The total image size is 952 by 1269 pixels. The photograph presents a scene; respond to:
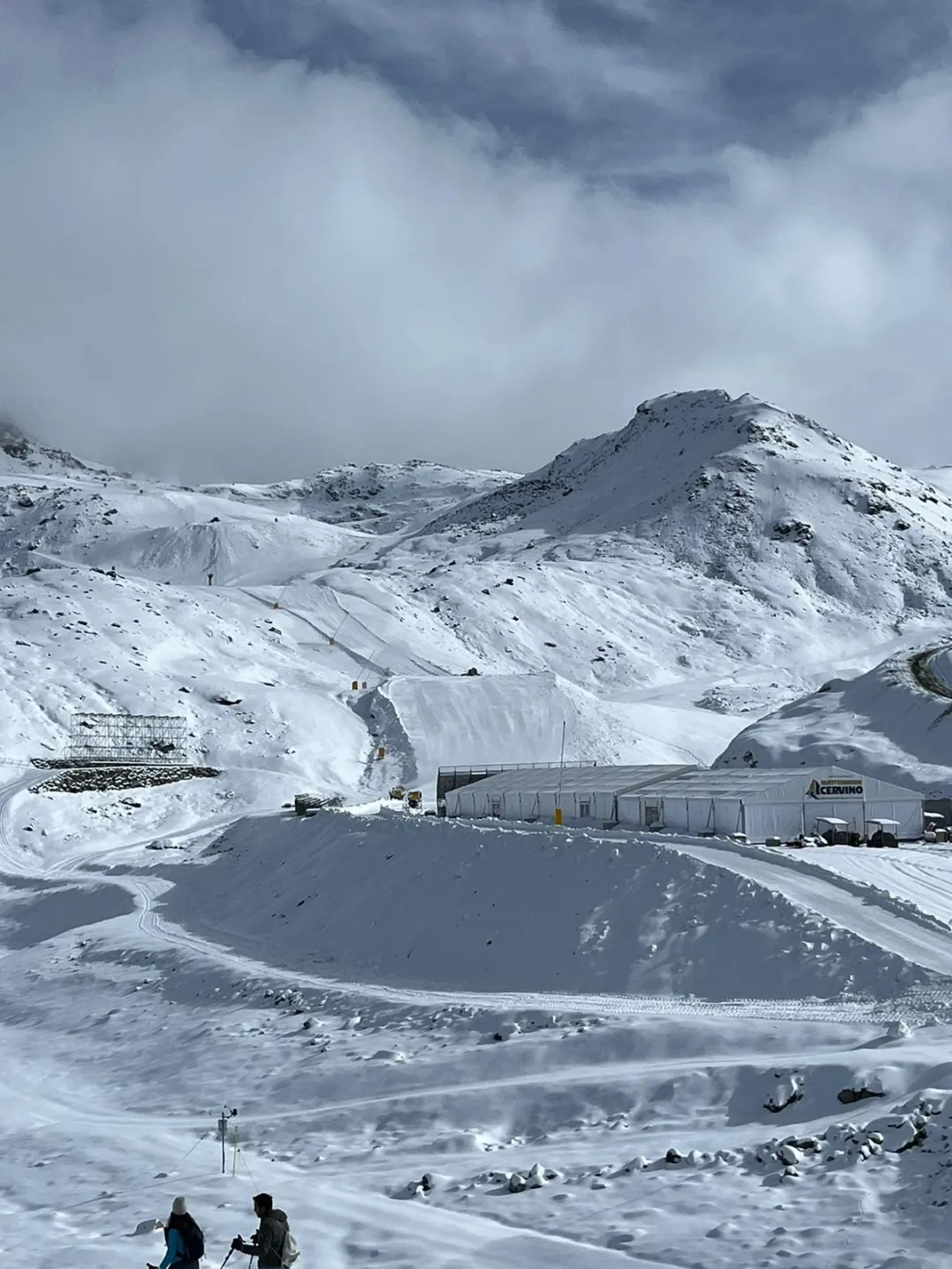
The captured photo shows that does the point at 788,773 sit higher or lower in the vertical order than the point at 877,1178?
higher

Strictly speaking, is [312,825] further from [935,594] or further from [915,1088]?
[935,594]

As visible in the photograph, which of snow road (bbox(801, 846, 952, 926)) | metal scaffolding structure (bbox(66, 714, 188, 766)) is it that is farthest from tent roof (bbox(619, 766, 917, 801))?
metal scaffolding structure (bbox(66, 714, 188, 766))

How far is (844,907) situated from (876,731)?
41.0m

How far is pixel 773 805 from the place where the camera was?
42469 millimetres

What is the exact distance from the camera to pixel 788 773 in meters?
44.5

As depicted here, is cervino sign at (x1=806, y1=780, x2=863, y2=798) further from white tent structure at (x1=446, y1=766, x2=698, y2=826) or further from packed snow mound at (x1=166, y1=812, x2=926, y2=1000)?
packed snow mound at (x1=166, y1=812, x2=926, y2=1000)

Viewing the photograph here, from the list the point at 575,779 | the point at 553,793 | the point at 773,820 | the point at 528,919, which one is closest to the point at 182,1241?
the point at 528,919

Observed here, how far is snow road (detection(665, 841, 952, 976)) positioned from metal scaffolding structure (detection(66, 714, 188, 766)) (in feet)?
157

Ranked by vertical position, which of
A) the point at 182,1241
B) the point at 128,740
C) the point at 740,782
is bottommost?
the point at 182,1241

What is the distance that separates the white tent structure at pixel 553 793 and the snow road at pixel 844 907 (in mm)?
14651

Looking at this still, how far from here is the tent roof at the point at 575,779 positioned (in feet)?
162

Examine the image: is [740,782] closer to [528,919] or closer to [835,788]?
[835,788]

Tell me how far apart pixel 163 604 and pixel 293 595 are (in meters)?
25.6

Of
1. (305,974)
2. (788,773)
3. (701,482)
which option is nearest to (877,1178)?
(305,974)
